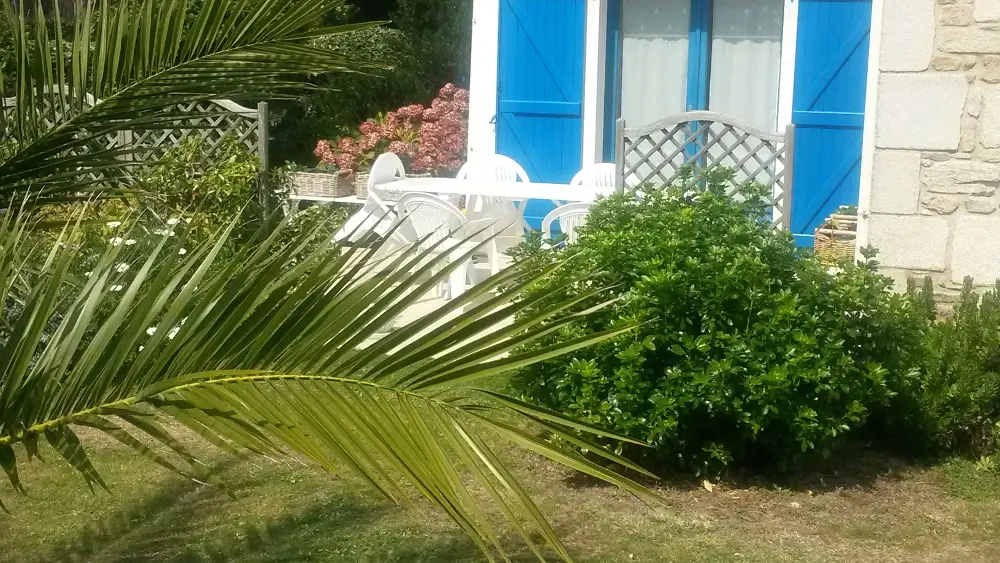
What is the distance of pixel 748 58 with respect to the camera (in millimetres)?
8992

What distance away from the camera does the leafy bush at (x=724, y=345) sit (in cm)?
431

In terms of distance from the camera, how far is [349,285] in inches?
83.7

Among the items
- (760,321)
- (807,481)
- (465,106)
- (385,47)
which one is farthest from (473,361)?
(385,47)

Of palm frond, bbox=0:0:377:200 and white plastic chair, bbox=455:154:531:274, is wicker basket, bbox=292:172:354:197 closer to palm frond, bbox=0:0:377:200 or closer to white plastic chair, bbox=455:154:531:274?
white plastic chair, bbox=455:154:531:274

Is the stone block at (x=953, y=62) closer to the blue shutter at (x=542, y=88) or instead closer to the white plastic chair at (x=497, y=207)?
the white plastic chair at (x=497, y=207)

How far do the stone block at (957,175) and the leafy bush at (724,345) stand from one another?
116cm

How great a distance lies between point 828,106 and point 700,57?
113 cm

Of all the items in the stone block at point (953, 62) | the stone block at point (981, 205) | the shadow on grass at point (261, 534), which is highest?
the stone block at point (953, 62)

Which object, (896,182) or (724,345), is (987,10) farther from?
(724,345)

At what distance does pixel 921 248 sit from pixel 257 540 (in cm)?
351

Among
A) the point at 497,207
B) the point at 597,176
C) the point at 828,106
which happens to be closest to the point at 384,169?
the point at 497,207

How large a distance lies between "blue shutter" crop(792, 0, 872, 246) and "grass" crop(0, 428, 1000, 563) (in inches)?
154

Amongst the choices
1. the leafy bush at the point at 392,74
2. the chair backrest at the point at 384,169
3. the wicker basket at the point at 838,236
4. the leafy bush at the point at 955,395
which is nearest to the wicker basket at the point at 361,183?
the leafy bush at the point at 392,74

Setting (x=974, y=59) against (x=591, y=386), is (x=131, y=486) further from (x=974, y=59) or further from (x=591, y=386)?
(x=974, y=59)
